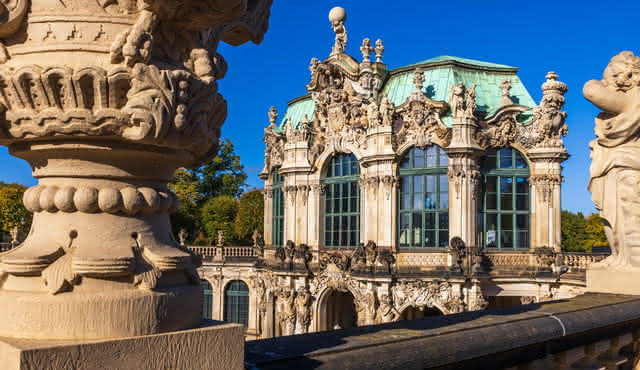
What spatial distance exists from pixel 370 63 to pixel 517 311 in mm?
25513

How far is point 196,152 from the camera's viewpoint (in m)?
2.50

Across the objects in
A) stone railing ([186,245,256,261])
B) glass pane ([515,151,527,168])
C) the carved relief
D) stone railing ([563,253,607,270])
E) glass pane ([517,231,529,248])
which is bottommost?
stone railing ([186,245,256,261])

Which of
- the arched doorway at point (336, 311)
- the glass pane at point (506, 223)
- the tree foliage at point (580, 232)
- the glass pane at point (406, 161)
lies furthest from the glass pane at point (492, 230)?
the tree foliage at point (580, 232)

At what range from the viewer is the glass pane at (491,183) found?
2650 centimetres

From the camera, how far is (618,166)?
257 inches

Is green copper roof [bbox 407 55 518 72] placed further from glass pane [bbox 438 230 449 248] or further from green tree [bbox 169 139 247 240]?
green tree [bbox 169 139 247 240]

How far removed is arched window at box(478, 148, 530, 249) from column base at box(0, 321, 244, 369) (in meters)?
25.1

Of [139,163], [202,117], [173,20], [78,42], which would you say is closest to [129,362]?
[139,163]

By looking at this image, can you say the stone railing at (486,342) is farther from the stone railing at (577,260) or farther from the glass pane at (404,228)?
the glass pane at (404,228)

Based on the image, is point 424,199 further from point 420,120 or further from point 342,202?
point 342,202

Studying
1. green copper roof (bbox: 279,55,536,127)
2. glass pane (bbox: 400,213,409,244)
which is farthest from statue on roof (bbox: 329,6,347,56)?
glass pane (bbox: 400,213,409,244)

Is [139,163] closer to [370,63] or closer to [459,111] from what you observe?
[459,111]

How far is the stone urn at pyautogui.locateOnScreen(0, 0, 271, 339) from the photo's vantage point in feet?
6.77

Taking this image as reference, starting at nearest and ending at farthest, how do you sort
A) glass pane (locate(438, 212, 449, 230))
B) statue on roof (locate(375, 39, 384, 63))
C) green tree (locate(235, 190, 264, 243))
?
glass pane (locate(438, 212, 449, 230)) < statue on roof (locate(375, 39, 384, 63)) < green tree (locate(235, 190, 264, 243))
